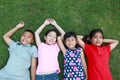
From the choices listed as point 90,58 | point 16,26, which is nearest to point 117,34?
point 90,58

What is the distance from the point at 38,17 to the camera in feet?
19.8

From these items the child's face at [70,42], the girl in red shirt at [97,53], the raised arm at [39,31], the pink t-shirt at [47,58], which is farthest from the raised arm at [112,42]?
the raised arm at [39,31]

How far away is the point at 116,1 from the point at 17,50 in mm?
2218

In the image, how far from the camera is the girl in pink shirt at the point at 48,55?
5582 mm

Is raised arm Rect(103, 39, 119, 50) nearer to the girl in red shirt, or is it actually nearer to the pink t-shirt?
the girl in red shirt

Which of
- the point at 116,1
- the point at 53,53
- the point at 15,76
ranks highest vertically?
the point at 116,1

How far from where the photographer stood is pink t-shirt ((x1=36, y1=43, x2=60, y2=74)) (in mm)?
5613

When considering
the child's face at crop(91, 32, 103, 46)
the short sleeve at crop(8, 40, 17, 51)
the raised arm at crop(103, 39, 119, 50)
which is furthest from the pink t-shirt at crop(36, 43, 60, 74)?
the raised arm at crop(103, 39, 119, 50)

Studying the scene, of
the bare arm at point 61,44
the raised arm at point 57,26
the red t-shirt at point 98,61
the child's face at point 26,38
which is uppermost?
the raised arm at point 57,26

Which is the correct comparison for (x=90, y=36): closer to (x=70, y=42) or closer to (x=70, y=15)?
(x=70, y=42)

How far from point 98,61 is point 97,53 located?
0.16 meters

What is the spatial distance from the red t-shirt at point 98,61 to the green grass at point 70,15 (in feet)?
0.90

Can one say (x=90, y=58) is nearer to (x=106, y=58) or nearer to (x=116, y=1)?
(x=106, y=58)

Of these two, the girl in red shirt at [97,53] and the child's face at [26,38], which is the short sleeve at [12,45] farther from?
the girl in red shirt at [97,53]
